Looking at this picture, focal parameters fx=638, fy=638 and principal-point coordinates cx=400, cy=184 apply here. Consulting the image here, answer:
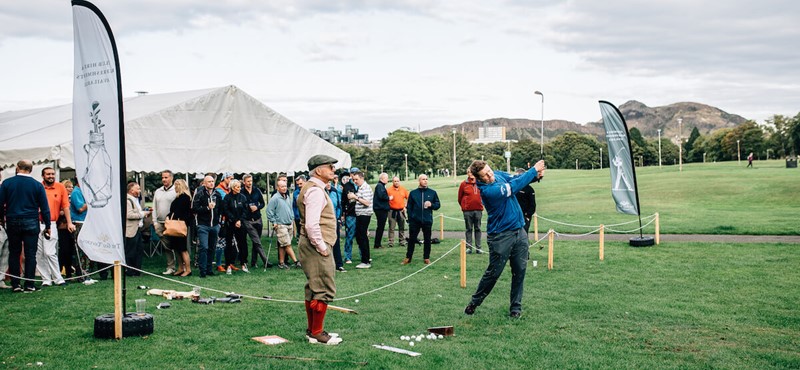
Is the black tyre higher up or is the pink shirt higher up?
the pink shirt

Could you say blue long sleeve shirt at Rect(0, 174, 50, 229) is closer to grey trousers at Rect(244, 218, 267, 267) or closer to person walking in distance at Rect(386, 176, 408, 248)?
grey trousers at Rect(244, 218, 267, 267)

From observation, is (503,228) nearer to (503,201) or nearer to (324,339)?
(503,201)

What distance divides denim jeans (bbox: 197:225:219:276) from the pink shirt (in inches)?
269

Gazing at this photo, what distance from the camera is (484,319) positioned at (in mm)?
8867

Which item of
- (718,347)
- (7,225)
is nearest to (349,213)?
(7,225)

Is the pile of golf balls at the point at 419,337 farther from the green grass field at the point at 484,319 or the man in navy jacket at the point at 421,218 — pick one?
the man in navy jacket at the point at 421,218

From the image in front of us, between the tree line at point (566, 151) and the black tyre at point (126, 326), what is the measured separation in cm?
10020

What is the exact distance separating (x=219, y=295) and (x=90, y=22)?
A: 515cm

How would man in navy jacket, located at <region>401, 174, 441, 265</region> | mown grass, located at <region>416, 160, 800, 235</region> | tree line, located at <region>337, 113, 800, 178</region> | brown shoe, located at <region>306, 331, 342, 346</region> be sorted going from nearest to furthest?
brown shoe, located at <region>306, 331, 342, 346</region> → man in navy jacket, located at <region>401, 174, 441, 265</region> → mown grass, located at <region>416, 160, 800, 235</region> → tree line, located at <region>337, 113, 800, 178</region>

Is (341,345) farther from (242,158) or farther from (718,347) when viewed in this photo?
(242,158)

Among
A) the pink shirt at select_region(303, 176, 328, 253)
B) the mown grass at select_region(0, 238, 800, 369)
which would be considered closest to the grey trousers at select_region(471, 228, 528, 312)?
the mown grass at select_region(0, 238, 800, 369)

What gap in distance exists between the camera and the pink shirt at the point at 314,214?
7.35 meters

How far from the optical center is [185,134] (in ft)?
55.1

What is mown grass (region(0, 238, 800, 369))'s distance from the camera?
6883 millimetres
